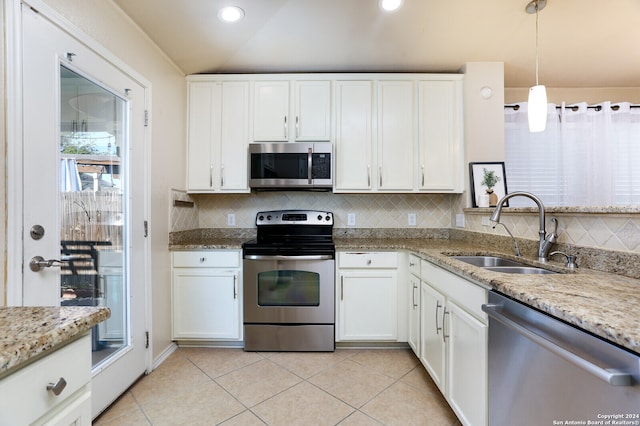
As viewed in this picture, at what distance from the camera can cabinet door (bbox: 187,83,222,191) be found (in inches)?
98.3

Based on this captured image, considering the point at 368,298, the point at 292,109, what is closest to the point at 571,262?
the point at 368,298

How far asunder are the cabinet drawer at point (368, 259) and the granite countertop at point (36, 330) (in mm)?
1676

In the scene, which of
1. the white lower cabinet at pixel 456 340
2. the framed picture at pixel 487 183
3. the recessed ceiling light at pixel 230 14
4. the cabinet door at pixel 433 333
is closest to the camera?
the white lower cabinet at pixel 456 340

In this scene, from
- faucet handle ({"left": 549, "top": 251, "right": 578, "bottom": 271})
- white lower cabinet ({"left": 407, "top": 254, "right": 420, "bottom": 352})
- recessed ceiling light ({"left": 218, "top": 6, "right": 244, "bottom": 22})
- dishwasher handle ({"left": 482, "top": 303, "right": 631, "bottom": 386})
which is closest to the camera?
dishwasher handle ({"left": 482, "top": 303, "right": 631, "bottom": 386})

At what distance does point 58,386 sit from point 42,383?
0.12ft

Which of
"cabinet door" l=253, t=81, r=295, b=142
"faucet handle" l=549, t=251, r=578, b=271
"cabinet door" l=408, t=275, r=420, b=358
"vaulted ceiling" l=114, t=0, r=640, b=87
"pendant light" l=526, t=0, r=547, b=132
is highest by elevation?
"vaulted ceiling" l=114, t=0, r=640, b=87

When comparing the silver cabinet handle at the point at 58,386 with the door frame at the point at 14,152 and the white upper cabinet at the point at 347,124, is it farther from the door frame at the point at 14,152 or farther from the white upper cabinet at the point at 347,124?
the white upper cabinet at the point at 347,124

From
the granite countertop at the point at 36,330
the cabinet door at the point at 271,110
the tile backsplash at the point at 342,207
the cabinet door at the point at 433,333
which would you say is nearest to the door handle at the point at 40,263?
the granite countertop at the point at 36,330

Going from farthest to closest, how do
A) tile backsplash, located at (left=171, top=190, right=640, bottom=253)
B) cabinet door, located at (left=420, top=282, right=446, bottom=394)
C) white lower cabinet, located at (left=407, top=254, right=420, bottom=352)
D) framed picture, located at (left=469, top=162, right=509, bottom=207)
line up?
1. tile backsplash, located at (left=171, top=190, right=640, bottom=253)
2. framed picture, located at (left=469, top=162, right=509, bottom=207)
3. white lower cabinet, located at (left=407, top=254, right=420, bottom=352)
4. cabinet door, located at (left=420, top=282, right=446, bottom=394)

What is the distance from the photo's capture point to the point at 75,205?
1.42m

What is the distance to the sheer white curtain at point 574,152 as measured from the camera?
110 inches

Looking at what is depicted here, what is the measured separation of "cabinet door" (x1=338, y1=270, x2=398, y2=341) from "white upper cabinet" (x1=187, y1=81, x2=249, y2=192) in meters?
1.27

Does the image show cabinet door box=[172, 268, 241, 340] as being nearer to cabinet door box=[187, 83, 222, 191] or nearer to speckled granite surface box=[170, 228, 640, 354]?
cabinet door box=[187, 83, 222, 191]

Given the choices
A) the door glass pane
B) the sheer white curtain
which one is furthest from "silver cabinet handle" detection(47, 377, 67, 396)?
the sheer white curtain
